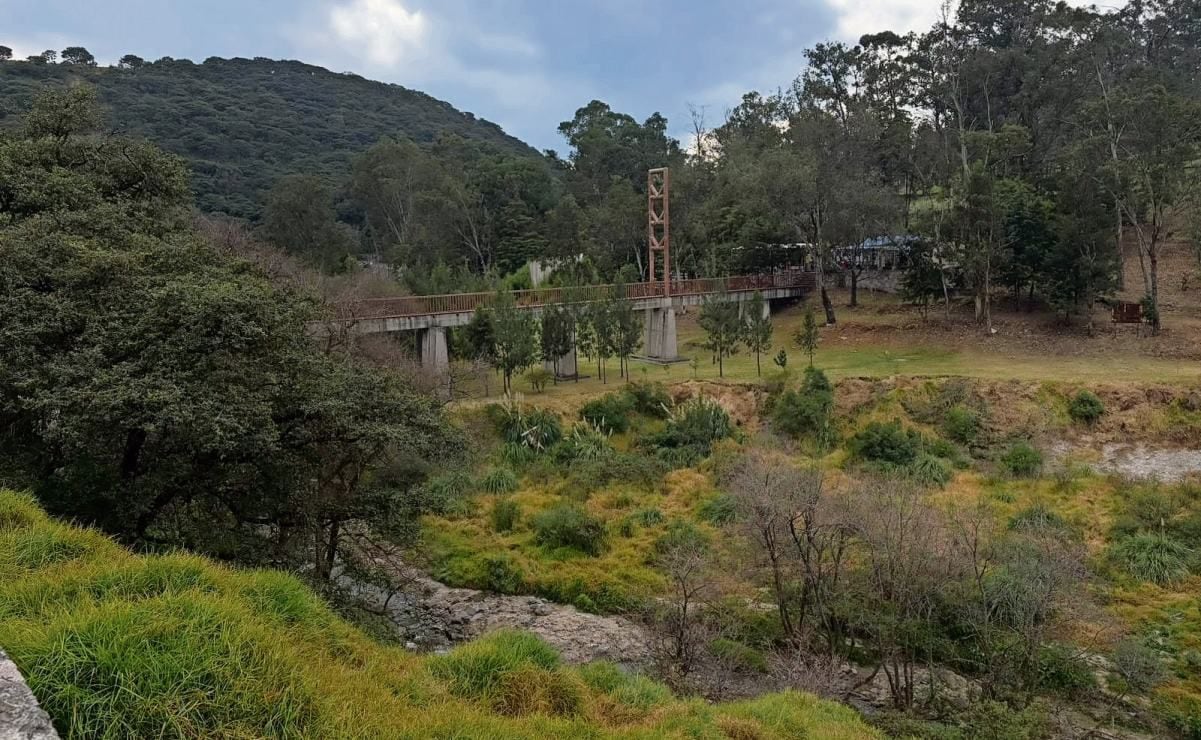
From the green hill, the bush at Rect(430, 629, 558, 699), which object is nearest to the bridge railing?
the bush at Rect(430, 629, 558, 699)

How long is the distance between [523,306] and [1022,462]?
15739 millimetres

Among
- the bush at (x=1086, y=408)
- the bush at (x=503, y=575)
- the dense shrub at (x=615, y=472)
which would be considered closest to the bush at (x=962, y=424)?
the bush at (x=1086, y=408)

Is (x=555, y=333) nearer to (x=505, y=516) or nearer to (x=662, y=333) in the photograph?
(x=662, y=333)

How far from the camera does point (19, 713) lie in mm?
3668

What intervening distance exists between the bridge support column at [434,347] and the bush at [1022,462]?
644 inches

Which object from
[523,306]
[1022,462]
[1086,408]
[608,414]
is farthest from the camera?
[523,306]

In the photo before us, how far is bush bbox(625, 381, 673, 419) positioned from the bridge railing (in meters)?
4.15

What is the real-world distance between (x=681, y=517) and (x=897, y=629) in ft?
22.8

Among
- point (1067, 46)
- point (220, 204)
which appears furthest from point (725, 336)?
point (220, 204)

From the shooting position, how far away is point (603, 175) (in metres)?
55.1

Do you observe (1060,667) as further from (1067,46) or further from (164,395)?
(1067,46)

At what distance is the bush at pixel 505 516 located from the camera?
17312 millimetres

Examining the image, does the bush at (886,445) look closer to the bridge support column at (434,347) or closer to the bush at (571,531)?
the bush at (571,531)

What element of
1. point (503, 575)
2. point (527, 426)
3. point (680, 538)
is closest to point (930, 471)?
point (680, 538)
